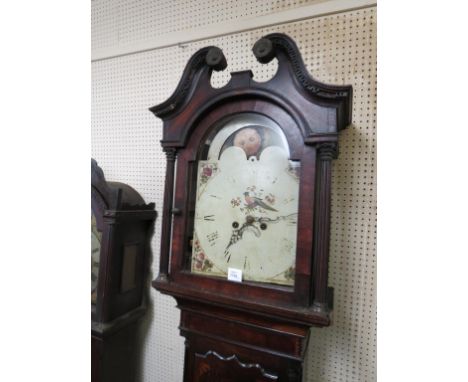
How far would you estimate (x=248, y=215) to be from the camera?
88cm

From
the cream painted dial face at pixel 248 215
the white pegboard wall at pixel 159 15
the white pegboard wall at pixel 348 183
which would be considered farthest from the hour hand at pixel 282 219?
the white pegboard wall at pixel 159 15

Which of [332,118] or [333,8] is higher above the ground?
[333,8]

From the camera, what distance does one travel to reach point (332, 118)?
0.78 metres

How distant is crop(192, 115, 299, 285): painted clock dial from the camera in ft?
2.75

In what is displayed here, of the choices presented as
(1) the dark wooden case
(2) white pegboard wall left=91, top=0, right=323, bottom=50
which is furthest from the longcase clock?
(2) white pegboard wall left=91, top=0, right=323, bottom=50

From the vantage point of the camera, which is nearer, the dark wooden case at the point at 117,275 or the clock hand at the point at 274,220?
the clock hand at the point at 274,220

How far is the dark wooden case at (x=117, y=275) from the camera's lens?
1.18 meters

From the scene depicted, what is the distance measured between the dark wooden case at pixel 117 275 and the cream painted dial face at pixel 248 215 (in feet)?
1.44

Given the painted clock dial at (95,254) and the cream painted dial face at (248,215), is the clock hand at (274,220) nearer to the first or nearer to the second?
the cream painted dial face at (248,215)

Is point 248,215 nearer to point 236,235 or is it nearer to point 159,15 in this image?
point 236,235

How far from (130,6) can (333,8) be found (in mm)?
1086

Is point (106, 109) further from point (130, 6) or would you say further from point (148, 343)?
point (148, 343)

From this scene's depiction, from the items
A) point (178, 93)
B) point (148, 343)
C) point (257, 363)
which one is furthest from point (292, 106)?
point (148, 343)

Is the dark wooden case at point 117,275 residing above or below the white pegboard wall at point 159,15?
below
